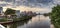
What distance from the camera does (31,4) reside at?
3754 mm

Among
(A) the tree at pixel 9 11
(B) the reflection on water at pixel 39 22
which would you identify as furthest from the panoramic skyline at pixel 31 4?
(B) the reflection on water at pixel 39 22

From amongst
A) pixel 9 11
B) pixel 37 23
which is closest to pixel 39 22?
pixel 37 23

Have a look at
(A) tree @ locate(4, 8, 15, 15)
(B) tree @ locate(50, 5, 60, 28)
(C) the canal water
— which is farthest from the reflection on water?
(A) tree @ locate(4, 8, 15, 15)

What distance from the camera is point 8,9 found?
11.8 feet

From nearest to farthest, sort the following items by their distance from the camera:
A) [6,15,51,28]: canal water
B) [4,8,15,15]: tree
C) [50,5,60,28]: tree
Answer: [50,5,60,28]: tree < [4,8,15,15]: tree < [6,15,51,28]: canal water

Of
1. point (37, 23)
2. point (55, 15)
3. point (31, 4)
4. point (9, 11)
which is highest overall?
point (31, 4)

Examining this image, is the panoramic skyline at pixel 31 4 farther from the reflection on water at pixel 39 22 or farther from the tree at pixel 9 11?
the reflection on water at pixel 39 22

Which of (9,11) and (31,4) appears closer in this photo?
(9,11)

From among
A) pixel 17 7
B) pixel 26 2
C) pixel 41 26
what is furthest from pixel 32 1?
pixel 41 26

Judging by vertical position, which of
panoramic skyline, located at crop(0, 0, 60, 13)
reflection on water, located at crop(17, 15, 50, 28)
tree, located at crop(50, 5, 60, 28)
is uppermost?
panoramic skyline, located at crop(0, 0, 60, 13)

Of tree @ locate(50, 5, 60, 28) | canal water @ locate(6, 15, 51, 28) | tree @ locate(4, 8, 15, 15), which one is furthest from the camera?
canal water @ locate(6, 15, 51, 28)

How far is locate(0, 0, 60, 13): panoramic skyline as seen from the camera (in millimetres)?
3686

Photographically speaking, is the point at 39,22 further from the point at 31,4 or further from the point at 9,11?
the point at 9,11

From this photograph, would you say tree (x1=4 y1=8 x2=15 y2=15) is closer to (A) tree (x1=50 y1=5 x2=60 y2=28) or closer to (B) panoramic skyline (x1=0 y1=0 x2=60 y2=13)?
(B) panoramic skyline (x1=0 y1=0 x2=60 y2=13)
